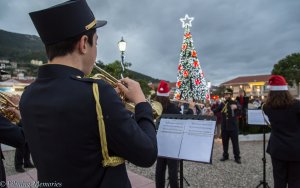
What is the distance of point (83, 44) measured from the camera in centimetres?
144

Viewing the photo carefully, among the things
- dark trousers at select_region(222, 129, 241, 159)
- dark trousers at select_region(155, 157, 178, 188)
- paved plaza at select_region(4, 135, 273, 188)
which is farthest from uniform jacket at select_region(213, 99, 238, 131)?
dark trousers at select_region(155, 157, 178, 188)

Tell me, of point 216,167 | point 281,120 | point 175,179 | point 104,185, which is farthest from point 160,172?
point 104,185

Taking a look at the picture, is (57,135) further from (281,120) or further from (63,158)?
(281,120)

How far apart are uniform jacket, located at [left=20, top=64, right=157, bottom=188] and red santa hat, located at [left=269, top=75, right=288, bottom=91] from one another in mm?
3290

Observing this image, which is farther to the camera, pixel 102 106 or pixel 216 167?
pixel 216 167

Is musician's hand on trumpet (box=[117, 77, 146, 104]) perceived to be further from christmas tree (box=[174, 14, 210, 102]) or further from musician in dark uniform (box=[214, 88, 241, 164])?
christmas tree (box=[174, 14, 210, 102])

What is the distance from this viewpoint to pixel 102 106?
1.29 m

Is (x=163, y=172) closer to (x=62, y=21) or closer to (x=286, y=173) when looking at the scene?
(x=286, y=173)

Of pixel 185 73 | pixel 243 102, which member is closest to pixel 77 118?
pixel 243 102

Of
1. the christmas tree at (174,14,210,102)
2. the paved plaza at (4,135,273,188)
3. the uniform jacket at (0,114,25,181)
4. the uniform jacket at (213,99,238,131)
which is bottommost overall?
the paved plaza at (4,135,273,188)

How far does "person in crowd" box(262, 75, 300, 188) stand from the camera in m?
3.89

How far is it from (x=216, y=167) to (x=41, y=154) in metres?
6.72

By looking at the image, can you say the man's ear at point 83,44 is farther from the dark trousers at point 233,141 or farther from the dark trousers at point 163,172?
the dark trousers at point 233,141

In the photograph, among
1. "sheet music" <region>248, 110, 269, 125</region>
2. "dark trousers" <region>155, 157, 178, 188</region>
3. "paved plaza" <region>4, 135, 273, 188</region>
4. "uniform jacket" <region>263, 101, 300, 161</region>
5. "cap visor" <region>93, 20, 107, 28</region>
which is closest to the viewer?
"cap visor" <region>93, 20, 107, 28</region>
